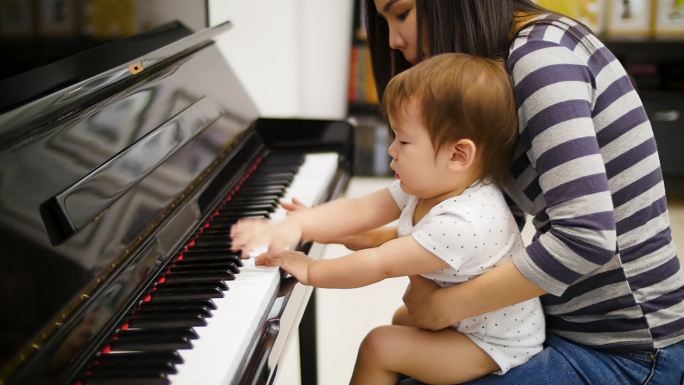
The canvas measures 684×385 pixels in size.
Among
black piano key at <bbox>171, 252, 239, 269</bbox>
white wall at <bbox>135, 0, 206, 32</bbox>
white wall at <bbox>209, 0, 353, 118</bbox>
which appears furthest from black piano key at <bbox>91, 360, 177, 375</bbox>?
white wall at <bbox>209, 0, 353, 118</bbox>

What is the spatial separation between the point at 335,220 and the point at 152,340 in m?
0.49

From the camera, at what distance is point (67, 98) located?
103cm

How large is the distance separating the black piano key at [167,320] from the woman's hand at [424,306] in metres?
0.35

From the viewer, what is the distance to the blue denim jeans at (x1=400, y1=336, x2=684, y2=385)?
109 cm

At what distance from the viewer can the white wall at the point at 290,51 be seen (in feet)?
10.6

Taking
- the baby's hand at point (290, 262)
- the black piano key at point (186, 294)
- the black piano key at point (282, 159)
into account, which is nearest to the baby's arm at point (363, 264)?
the baby's hand at point (290, 262)

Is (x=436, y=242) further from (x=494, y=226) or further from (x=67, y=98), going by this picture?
(x=67, y=98)

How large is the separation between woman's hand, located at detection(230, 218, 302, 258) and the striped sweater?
356 mm

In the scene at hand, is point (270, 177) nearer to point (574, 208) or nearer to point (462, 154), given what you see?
point (462, 154)

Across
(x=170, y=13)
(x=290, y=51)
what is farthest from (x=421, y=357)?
(x=290, y=51)

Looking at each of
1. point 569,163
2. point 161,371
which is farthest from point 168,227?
point 569,163

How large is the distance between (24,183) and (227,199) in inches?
20.2

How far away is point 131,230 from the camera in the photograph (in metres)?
1.05

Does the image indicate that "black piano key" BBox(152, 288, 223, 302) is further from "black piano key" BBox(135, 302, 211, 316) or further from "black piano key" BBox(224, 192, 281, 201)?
"black piano key" BBox(224, 192, 281, 201)
